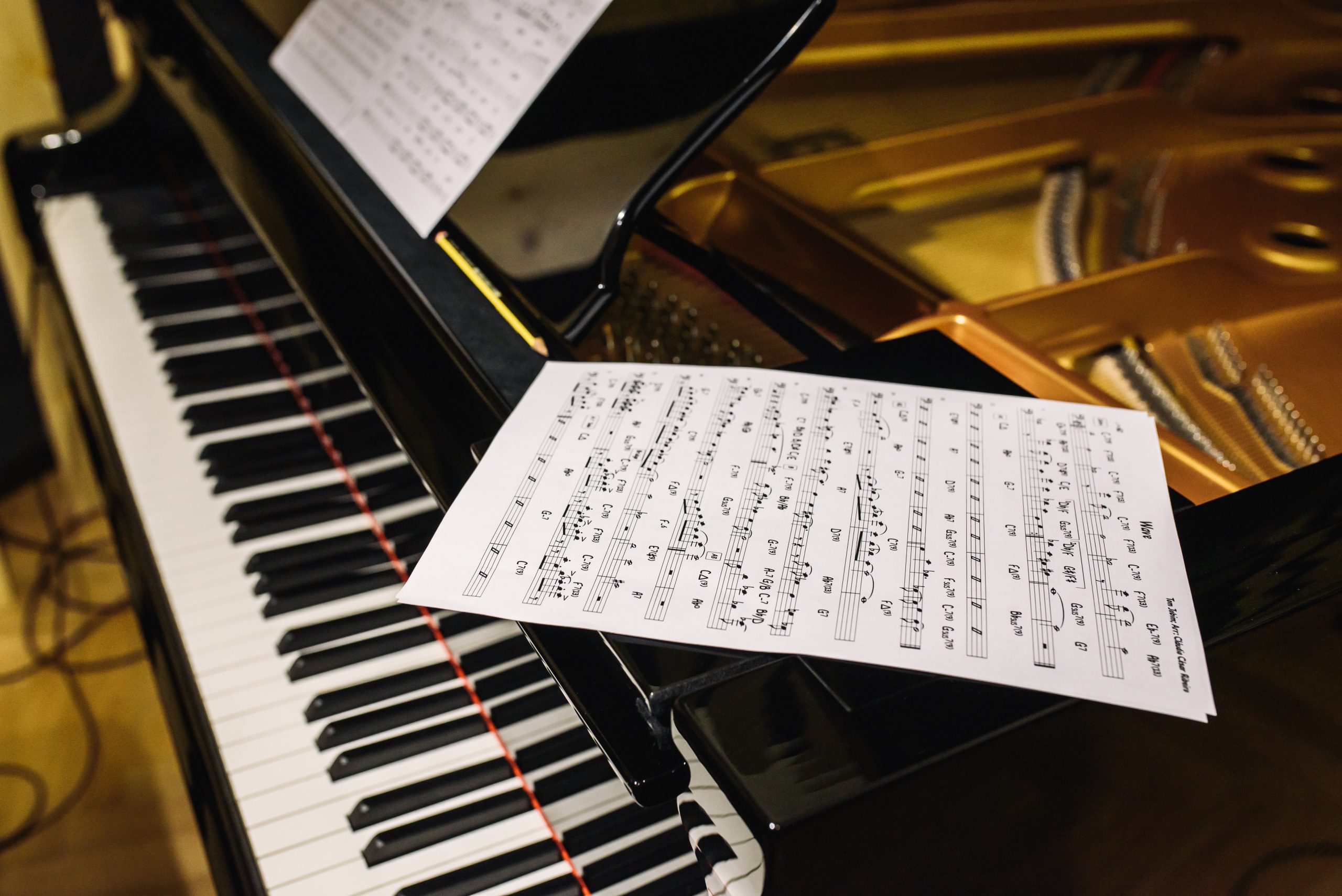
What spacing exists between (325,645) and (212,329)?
2.12 feet

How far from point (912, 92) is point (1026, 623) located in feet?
5.13

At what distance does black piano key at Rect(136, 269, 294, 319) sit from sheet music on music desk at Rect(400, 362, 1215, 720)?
2.72 feet

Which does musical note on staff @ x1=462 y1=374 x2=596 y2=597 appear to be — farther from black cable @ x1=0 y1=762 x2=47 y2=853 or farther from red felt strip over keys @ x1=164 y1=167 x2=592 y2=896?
black cable @ x1=0 y1=762 x2=47 y2=853

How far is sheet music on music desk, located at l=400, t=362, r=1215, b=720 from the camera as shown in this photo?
2.14 feet

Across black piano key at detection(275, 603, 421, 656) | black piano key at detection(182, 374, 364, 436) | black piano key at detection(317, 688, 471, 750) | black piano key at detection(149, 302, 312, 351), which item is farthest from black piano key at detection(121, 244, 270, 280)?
black piano key at detection(317, 688, 471, 750)

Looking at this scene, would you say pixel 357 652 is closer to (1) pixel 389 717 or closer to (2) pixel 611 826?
(1) pixel 389 717

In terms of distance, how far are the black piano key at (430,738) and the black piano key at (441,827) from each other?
0.07 m

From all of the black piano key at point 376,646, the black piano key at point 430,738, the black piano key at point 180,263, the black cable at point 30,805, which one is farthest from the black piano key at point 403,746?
the black cable at point 30,805

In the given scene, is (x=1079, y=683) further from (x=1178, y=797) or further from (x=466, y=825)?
(x=466, y=825)

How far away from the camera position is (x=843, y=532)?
725mm

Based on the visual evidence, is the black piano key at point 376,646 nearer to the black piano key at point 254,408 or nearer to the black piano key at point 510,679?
the black piano key at point 510,679

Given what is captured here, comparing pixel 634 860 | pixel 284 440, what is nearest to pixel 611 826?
pixel 634 860

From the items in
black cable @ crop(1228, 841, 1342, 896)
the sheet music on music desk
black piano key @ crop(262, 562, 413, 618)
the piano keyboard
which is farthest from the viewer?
black piano key @ crop(262, 562, 413, 618)

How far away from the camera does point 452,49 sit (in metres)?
1.17
